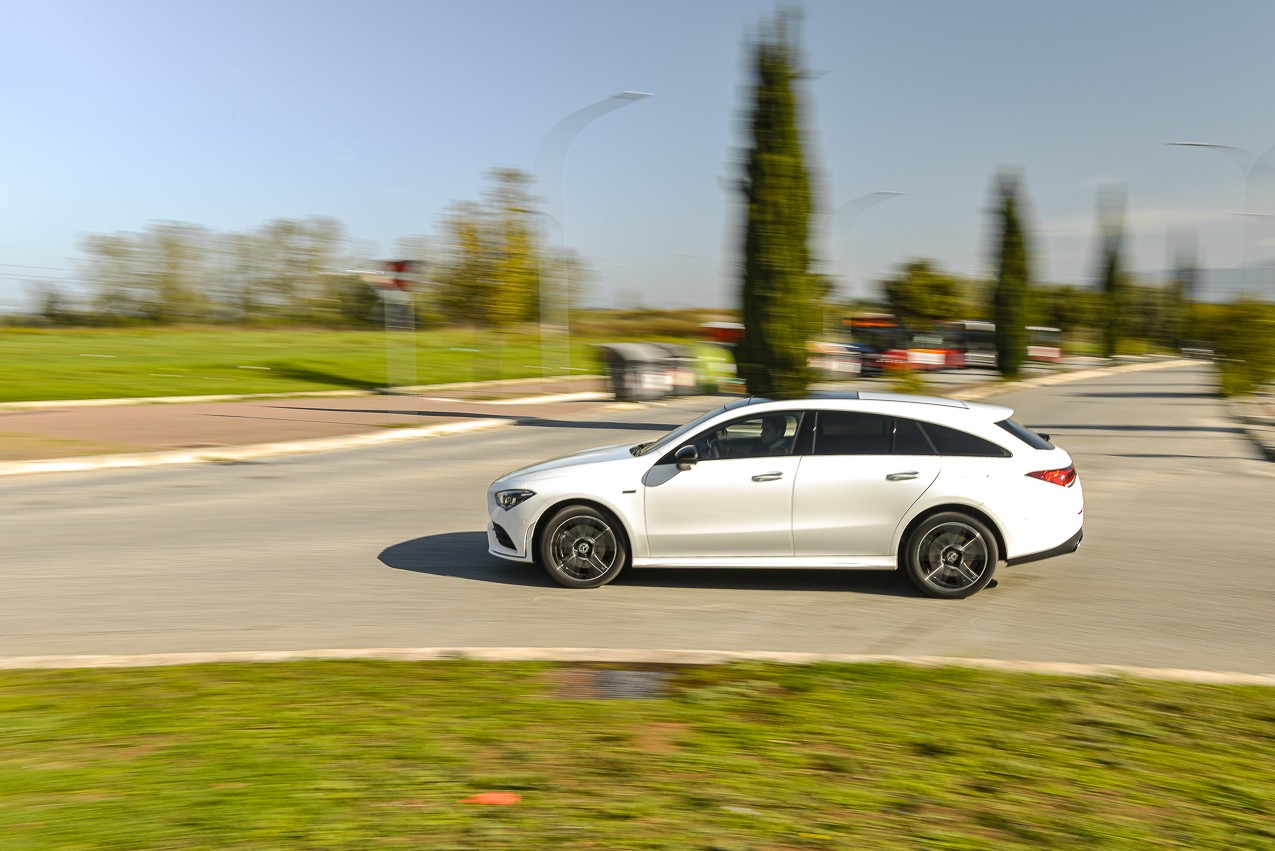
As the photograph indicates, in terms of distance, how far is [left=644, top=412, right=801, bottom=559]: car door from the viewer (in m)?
8.37

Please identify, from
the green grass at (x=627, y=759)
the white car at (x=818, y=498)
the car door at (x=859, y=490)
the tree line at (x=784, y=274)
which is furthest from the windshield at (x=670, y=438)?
the tree line at (x=784, y=274)

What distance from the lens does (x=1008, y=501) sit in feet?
26.9

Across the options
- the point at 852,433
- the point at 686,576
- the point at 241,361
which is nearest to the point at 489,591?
the point at 686,576

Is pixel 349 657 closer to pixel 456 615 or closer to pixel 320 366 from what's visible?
pixel 456 615

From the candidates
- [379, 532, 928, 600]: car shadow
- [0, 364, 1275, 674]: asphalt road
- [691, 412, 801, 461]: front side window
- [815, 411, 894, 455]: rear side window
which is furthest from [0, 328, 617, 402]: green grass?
[815, 411, 894, 455]: rear side window

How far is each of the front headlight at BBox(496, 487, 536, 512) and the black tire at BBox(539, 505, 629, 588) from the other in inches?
9.9

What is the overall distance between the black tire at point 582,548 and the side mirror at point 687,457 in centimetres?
65

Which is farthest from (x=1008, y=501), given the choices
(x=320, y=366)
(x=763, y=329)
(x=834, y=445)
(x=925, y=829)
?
(x=320, y=366)

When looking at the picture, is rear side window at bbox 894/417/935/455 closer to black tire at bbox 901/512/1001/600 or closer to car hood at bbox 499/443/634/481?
black tire at bbox 901/512/1001/600

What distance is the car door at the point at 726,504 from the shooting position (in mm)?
8367

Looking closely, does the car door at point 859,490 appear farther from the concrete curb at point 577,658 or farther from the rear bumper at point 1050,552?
the concrete curb at point 577,658

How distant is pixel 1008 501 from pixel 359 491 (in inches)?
348

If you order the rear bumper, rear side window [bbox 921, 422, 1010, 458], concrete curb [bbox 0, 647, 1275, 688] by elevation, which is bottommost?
concrete curb [bbox 0, 647, 1275, 688]

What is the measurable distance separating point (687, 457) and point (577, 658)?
2.40m
